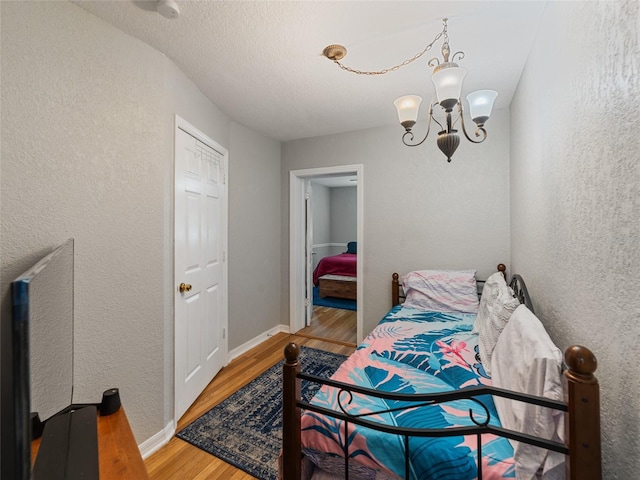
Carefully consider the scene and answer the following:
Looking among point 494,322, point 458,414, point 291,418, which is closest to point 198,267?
point 291,418

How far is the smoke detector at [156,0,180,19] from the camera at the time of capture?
141 cm

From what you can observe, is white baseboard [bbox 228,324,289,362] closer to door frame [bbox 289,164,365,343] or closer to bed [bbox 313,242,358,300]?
door frame [bbox 289,164,365,343]

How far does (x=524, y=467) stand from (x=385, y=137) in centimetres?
296

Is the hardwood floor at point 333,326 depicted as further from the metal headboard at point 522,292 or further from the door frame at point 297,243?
the metal headboard at point 522,292

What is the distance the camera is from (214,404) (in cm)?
221

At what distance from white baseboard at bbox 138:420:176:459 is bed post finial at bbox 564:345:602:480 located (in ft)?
6.77

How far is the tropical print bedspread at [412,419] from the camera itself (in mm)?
1013

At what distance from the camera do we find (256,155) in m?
3.34

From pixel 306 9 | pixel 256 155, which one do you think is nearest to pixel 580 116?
pixel 306 9

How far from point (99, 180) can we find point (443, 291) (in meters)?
2.77

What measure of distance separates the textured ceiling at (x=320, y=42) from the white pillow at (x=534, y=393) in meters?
1.63

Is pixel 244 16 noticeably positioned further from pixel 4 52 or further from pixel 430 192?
pixel 430 192

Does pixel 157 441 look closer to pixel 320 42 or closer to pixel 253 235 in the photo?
pixel 253 235

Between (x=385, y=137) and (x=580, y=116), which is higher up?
(x=385, y=137)
